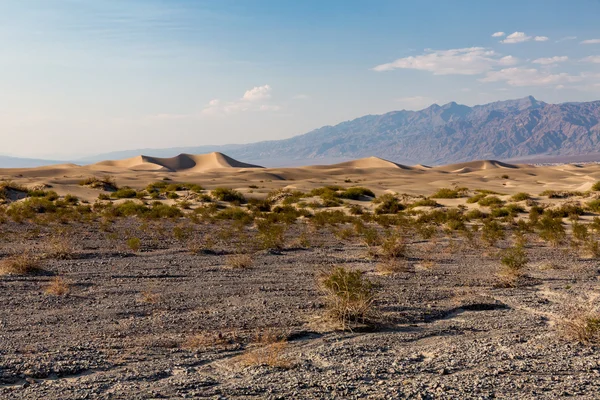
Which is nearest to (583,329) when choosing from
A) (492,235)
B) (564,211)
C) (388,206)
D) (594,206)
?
(492,235)

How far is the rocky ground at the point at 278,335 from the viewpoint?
6629mm

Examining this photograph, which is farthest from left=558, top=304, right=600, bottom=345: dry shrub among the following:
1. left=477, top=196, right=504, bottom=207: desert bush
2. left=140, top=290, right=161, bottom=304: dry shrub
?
left=477, top=196, right=504, bottom=207: desert bush

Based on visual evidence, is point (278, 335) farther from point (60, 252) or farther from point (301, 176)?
point (301, 176)

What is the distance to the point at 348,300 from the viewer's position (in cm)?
941

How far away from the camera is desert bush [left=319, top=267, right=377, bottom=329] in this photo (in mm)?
9445

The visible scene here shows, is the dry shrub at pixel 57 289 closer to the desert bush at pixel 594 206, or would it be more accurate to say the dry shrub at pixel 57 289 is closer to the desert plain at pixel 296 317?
the desert plain at pixel 296 317

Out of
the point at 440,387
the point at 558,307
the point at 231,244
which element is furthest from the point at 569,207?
the point at 440,387

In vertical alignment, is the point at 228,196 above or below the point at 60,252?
below

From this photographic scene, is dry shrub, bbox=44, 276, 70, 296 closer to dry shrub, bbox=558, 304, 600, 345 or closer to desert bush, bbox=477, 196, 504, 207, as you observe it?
dry shrub, bbox=558, 304, 600, 345

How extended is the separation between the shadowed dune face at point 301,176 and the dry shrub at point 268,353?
117ft

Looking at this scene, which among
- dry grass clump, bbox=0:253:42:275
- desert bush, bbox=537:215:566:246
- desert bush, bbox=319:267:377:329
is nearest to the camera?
desert bush, bbox=319:267:377:329

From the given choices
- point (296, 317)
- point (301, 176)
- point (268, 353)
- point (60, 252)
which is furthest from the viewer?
point (301, 176)

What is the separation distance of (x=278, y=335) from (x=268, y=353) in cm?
98

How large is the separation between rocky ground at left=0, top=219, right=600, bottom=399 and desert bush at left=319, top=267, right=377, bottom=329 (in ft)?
1.02
